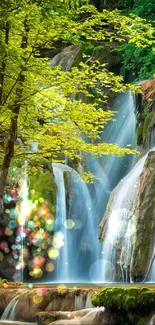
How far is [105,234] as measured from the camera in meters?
14.3

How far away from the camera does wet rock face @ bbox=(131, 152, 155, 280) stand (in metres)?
12.1

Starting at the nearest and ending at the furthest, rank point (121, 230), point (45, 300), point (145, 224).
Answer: point (45, 300)
point (145, 224)
point (121, 230)

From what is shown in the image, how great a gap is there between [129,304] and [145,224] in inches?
210

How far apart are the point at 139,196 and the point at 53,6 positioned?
26.5 feet

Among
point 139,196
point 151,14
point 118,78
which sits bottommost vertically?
point 139,196

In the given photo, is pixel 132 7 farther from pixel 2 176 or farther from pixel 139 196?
pixel 2 176

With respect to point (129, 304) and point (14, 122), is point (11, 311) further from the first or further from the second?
point (14, 122)

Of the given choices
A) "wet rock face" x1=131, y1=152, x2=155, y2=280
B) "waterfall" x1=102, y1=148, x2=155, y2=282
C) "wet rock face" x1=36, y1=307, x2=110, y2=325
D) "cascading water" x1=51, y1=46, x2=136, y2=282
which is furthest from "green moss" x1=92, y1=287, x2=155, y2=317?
"cascading water" x1=51, y1=46, x2=136, y2=282

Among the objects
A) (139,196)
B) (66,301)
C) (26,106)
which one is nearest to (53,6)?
(26,106)

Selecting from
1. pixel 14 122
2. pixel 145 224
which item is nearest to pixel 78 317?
pixel 14 122

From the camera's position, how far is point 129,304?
763 cm

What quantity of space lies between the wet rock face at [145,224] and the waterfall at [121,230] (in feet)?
1.37

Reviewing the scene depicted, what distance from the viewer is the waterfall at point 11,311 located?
1035 centimetres

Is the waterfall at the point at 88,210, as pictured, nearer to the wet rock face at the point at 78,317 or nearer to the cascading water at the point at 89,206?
the cascading water at the point at 89,206
